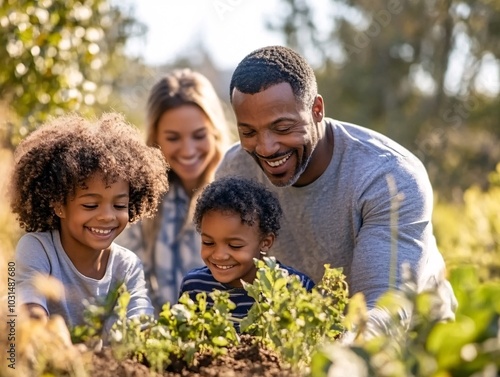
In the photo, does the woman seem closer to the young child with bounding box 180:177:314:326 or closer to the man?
the man

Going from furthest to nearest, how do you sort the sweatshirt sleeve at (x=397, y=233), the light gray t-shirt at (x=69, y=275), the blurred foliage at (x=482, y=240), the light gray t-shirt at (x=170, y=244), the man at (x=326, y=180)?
the blurred foliage at (x=482, y=240)
the light gray t-shirt at (x=170, y=244)
the man at (x=326, y=180)
the sweatshirt sleeve at (x=397, y=233)
the light gray t-shirt at (x=69, y=275)

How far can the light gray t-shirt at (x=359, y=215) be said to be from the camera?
335 centimetres

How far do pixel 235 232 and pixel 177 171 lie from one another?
182 cm

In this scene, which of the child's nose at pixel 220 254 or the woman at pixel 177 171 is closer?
the child's nose at pixel 220 254

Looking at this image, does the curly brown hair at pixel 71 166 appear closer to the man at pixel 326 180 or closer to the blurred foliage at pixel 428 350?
the man at pixel 326 180

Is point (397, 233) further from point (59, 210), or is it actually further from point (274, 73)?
point (59, 210)

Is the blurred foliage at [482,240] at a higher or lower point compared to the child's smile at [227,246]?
higher

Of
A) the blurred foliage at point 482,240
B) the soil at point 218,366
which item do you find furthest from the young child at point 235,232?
the blurred foliage at point 482,240

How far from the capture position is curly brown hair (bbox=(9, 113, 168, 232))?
130 inches

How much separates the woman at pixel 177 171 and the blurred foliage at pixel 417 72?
1360 cm

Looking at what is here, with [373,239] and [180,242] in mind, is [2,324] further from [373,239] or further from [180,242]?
[180,242]

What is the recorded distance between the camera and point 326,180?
3.83 metres

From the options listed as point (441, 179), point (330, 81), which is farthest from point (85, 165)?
point (330, 81)

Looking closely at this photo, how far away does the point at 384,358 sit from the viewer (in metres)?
1.70
